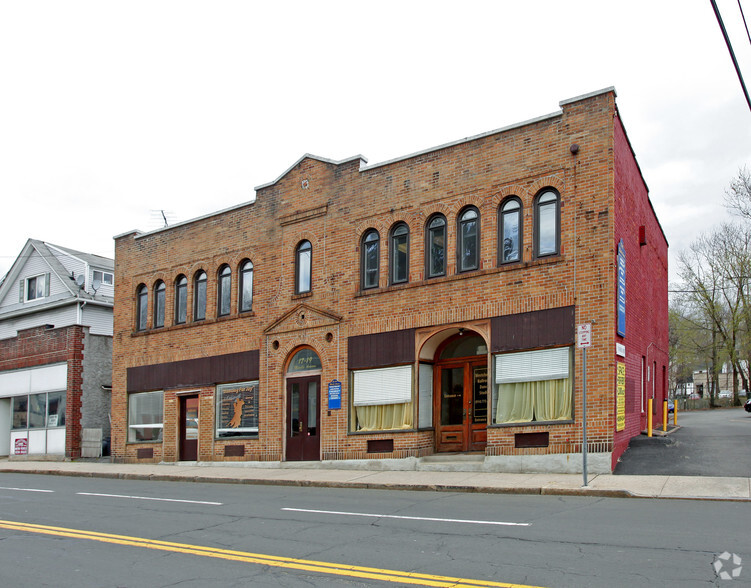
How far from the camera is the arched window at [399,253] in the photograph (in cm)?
1938

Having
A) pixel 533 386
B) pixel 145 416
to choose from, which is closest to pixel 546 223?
pixel 533 386

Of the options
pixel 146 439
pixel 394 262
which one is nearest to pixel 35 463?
pixel 146 439

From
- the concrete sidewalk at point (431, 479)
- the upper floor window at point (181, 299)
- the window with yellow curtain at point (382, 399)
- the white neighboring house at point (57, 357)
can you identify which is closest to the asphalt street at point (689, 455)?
the concrete sidewalk at point (431, 479)

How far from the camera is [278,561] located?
8.24m

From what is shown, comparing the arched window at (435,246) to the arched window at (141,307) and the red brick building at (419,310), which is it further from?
the arched window at (141,307)

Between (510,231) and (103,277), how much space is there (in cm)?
2477

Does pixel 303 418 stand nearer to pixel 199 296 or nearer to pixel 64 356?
pixel 199 296

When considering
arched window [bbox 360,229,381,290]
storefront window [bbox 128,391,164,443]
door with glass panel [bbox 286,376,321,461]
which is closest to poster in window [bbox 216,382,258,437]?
door with glass panel [bbox 286,376,321,461]

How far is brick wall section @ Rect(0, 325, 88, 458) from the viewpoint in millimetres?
28516

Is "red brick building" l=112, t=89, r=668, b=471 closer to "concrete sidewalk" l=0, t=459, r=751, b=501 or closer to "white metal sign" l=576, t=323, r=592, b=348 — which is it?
"concrete sidewalk" l=0, t=459, r=751, b=501

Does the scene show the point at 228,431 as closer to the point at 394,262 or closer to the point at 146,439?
the point at 146,439

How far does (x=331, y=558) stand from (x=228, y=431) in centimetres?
1525

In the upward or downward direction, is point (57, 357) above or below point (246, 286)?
below

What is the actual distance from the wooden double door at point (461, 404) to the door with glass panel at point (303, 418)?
3.63 metres
